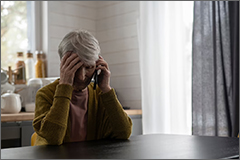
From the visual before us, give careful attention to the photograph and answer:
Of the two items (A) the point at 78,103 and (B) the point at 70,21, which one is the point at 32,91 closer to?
(B) the point at 70,21

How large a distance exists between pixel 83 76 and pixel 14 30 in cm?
206

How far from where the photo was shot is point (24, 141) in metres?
2.35

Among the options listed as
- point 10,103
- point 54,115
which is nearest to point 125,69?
point 10,103

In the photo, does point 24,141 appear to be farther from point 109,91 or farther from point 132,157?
point 132,157

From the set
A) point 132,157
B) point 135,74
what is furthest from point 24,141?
point 132,157

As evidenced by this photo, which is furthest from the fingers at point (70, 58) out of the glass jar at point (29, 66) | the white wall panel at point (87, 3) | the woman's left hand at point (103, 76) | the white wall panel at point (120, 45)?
the white wall panel at point (87, 3)

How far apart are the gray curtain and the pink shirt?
1.46m

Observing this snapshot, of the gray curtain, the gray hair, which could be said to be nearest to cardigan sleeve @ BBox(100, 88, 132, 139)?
the gray hair

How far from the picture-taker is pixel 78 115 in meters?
1.50

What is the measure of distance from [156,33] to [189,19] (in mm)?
298

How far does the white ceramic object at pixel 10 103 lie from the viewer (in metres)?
2.56

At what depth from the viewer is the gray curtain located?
106 inches

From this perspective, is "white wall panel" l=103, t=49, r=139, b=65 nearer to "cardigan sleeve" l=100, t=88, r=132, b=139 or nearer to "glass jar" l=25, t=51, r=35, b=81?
"glass jar" l=25, t=51, r=35, b=81

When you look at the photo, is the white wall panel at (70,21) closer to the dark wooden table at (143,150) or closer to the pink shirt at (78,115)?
the pink shirt at (78,115)
